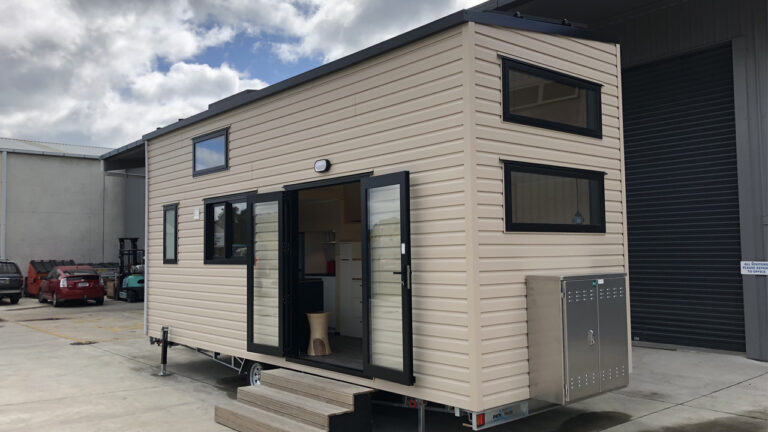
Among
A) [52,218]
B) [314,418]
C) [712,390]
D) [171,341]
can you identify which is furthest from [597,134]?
[52,218]

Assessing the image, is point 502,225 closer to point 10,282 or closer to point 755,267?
point 755,267

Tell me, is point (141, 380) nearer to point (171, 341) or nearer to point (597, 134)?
point (171, 341)

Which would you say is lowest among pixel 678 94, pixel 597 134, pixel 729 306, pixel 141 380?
pixel 141 380

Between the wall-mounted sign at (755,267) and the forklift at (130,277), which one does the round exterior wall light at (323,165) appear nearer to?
the wall-mounted sign at (755,267)

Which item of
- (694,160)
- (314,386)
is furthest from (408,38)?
(694,160)

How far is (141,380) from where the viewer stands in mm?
7461

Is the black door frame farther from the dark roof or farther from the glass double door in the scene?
the dark roof

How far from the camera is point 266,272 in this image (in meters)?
6.28

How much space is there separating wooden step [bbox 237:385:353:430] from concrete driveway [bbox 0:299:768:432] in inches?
15.1

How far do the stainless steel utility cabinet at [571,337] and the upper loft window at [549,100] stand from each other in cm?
132

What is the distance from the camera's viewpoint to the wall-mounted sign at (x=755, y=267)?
7.63 meters

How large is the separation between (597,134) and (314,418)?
3519 mm

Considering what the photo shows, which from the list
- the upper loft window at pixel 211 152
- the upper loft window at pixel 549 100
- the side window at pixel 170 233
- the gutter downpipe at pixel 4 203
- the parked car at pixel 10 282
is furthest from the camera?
the gutter downpipe at pixel 4 203

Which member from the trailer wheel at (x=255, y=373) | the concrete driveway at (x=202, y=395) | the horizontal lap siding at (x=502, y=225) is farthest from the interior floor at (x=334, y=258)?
the horizontal lap siding at (x=502, y=225)
